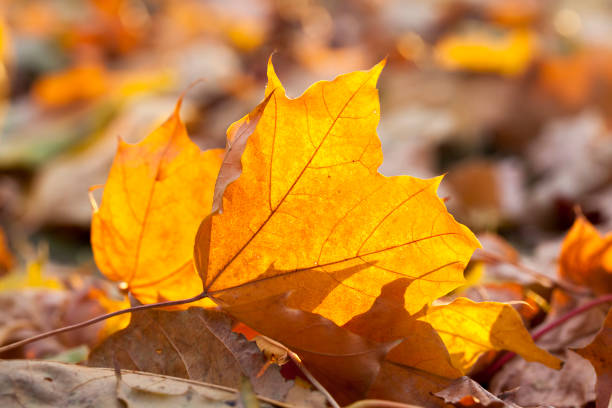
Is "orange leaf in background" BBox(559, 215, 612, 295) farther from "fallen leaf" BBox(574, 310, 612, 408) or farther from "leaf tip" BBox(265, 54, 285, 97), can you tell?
"leaf tip" BBox(265, 54, 285, 97)

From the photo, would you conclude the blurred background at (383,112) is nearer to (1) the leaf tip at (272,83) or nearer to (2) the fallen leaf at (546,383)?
(2) the fallen leaf at (546,383)

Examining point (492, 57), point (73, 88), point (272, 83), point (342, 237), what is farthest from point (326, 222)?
point (73, 88)

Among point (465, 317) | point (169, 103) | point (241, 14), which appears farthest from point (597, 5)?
point (465, 317)

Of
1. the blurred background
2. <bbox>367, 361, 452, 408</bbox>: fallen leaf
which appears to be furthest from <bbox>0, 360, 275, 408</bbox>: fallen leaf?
the blurred background

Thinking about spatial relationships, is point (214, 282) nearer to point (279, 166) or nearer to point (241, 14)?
point (279, 166)

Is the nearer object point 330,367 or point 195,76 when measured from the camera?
point 330,367

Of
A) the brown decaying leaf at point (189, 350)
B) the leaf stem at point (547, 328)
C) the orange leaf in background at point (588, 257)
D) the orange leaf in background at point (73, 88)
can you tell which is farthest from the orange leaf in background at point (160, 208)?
the orange leaf in background at point (73, 88)

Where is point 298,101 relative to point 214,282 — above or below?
above
